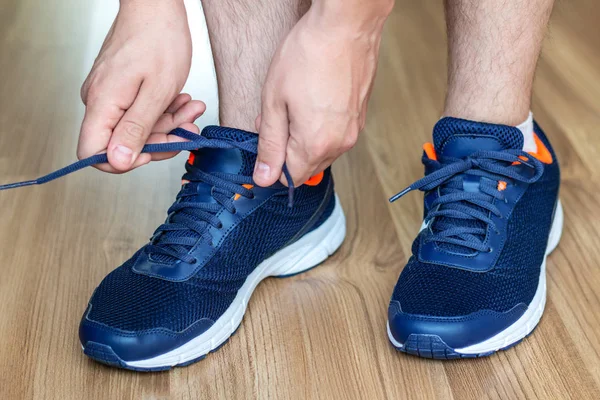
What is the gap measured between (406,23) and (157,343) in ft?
4.41

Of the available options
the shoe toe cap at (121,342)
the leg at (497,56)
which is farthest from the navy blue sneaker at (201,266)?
the leg at (497,56)

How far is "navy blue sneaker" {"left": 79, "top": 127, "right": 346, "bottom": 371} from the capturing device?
33.4 inches

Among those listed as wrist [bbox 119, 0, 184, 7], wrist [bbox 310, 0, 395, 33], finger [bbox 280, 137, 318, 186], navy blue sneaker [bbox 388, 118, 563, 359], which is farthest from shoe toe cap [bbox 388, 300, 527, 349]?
wrist [bbox 119, 0, 184, 7]

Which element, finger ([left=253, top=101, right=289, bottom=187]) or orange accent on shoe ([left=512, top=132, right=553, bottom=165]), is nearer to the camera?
finger ([left=253, top=101, right=289, bottom=187])

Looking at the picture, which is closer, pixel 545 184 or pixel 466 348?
pixel 466 348

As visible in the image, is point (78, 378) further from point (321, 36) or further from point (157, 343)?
point (321, 36)

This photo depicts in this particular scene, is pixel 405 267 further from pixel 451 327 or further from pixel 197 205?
pixel 197 205

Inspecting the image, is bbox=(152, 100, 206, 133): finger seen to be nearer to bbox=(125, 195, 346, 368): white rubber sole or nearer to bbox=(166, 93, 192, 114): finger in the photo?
bbox=(166, 93, 192, 114): finger

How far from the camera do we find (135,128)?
0.87 meters

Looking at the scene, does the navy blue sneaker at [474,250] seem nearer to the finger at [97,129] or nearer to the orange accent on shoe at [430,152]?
the orange accent on shoe at [430,152]

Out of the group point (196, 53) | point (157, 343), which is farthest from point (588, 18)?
point (157, 343)

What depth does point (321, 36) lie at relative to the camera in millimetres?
790

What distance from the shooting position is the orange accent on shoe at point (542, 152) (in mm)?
1017

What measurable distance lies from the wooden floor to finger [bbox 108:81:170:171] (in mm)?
245
